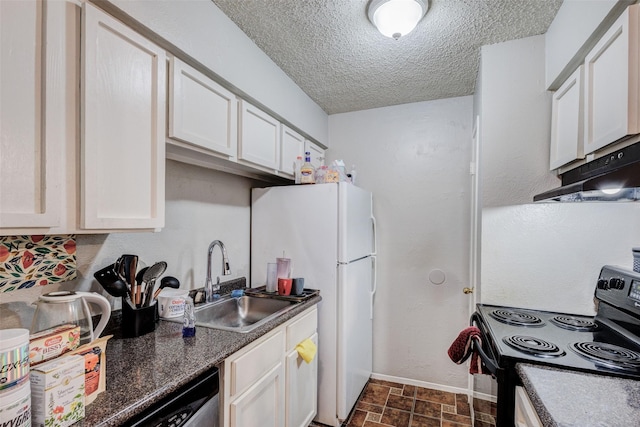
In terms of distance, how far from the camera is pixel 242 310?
6.70ft

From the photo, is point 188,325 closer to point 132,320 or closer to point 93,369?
point 132,320

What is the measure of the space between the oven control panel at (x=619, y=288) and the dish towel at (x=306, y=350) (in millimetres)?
1540

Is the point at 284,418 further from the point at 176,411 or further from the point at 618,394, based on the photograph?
the point at 618,394

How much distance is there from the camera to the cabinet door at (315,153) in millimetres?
2674

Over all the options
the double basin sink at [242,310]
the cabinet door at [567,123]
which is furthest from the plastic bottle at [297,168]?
the cabinet door at [567,123]

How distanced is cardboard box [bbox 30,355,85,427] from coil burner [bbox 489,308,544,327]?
1.73 meters

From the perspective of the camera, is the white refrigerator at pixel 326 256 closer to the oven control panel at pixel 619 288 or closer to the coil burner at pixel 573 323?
the coil burner at pixel 573 323

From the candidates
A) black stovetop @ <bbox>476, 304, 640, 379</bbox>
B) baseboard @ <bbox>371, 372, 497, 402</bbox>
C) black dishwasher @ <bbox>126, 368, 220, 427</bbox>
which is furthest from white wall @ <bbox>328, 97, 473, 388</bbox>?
black dishwasher @ <bbox>126, 368, 220, 427</bbox>

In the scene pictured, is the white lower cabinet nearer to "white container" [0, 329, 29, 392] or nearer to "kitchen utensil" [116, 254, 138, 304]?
"kitchen utensil" [116, 254, 138, 304]

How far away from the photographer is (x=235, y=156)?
5.72 ft

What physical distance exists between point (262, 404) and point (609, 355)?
1.44 meters

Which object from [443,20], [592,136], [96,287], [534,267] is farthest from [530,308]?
[96,287]

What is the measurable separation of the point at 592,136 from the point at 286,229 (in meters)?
1.72

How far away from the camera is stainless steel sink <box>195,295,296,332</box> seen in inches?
73.0
